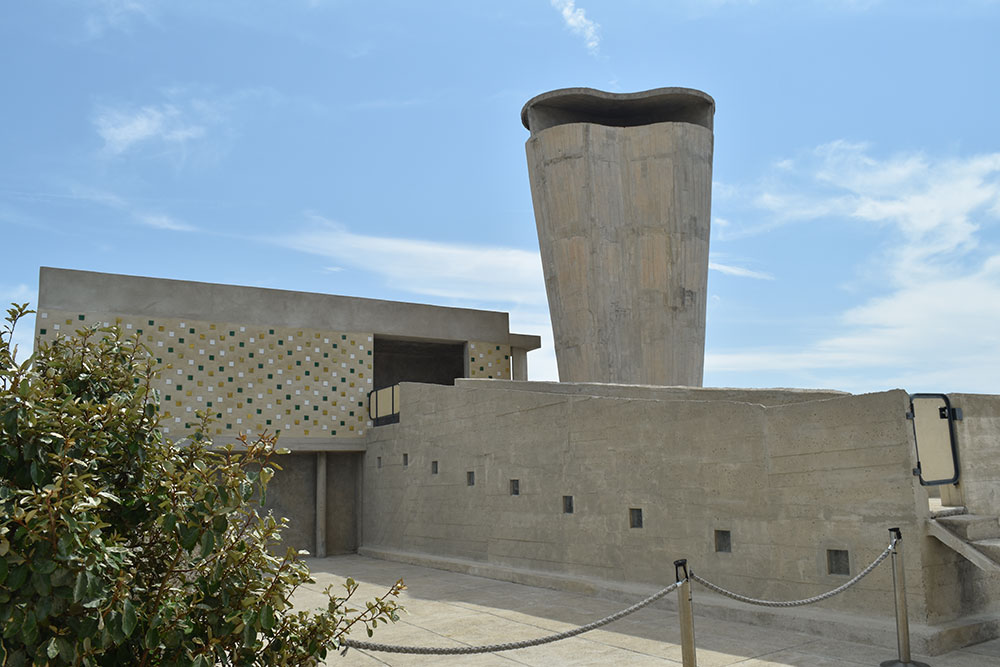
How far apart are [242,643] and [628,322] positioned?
→ 15191mm

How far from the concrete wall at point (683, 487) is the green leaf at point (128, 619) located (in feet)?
19.9

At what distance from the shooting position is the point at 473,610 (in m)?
8.77

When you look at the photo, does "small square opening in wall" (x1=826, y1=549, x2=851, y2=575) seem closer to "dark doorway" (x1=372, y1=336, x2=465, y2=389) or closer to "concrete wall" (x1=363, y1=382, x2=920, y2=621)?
"concrete wall" (x1=363, y1=382, x2=920, y2=621)

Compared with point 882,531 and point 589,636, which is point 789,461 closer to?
point 882,531

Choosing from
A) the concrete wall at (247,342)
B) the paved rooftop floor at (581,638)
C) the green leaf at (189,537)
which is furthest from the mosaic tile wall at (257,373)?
the green leaf at (189,537)

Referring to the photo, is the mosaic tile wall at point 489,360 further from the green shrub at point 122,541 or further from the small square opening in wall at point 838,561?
the green shrub at point 122,541

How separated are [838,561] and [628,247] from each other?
37.7ft

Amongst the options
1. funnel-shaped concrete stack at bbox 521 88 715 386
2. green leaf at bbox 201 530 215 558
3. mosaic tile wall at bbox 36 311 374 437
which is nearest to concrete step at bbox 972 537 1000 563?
green leaf at bbox 201 530 215 558

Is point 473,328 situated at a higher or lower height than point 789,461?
higher

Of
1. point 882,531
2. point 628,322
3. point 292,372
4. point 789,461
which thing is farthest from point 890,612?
point 292,372

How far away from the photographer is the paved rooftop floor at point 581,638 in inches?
243

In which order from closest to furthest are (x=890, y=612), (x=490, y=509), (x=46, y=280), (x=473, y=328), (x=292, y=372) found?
(x=890, y=612) → (x=490, y=509) → (x=46, y=280) → (x=292, y=372) → (x=473, y=328)

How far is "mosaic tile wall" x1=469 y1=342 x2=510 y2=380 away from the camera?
64.4 feet

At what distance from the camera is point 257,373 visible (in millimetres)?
16922
